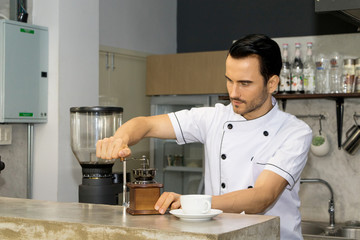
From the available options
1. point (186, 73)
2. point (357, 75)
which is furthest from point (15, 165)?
point (357, 75)

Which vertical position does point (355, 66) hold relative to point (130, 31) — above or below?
below

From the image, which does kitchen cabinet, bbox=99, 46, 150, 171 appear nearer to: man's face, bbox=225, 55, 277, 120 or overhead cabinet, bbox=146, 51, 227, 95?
overhead cabinet, bbox=146, 51, 227, 95

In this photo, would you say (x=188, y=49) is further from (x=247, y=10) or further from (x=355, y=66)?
(x=355, y=66)

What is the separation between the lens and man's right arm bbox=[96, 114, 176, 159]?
1.83 m

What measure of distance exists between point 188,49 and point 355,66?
2.31 metres

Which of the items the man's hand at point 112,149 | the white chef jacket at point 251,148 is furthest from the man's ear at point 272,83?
the man's hand at point 112,149

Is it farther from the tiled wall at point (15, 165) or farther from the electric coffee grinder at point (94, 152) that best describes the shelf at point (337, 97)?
the tiled wall at point (15, 165)

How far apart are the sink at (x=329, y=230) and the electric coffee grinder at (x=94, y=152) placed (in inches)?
57.9

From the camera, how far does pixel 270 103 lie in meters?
2.29

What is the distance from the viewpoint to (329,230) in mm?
3764

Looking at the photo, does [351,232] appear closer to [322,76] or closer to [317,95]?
[317,95]

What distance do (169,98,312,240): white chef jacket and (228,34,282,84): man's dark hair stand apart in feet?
0.63

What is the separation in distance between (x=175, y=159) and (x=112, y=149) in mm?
3333

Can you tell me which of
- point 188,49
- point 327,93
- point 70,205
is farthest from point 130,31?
point 70,205
